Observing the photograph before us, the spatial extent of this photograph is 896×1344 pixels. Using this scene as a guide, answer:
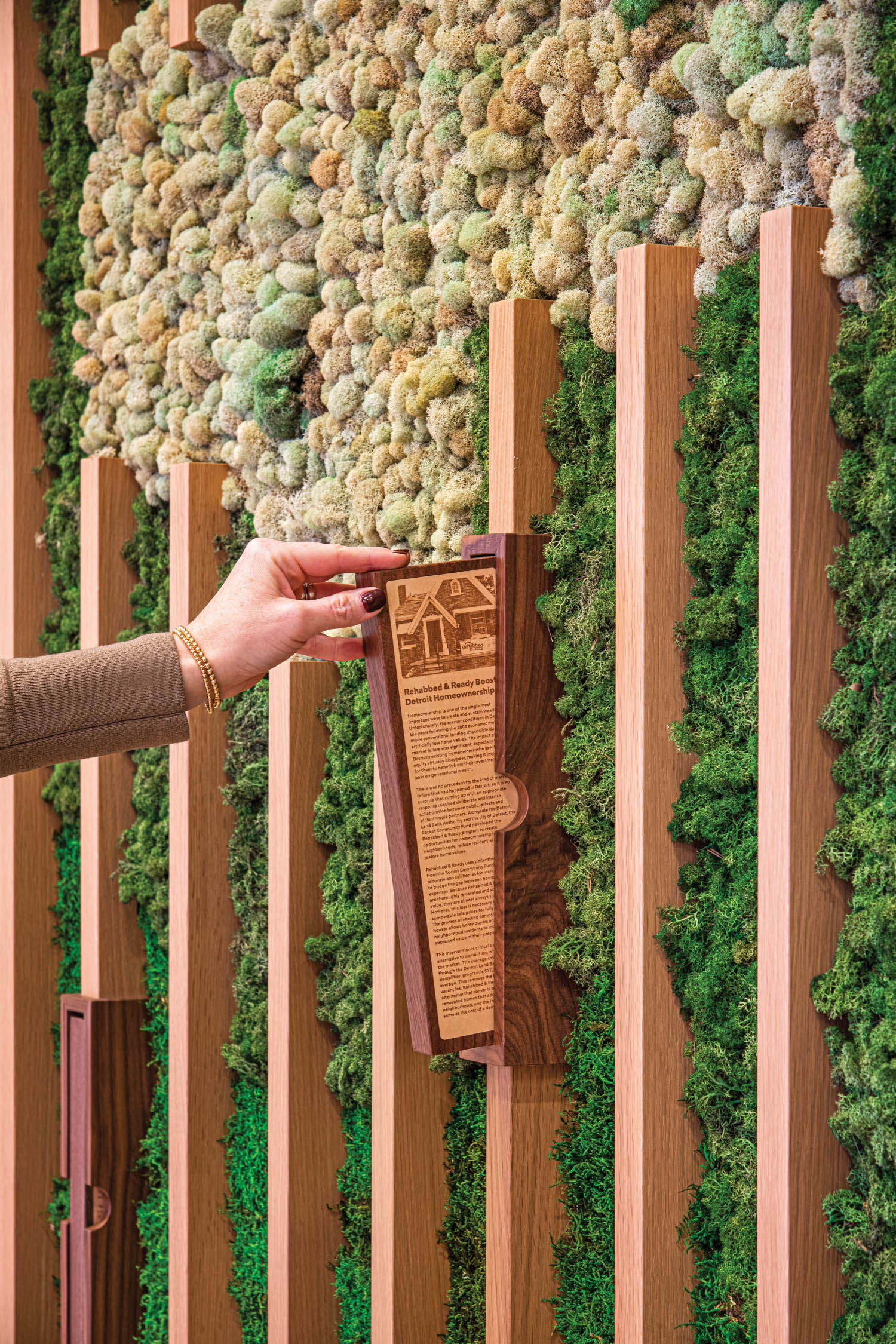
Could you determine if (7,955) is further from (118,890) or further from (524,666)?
(524,666)

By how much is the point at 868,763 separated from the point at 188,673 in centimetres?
63

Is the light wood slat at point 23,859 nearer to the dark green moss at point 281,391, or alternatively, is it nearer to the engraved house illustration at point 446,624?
the dark green moss at point 281,391

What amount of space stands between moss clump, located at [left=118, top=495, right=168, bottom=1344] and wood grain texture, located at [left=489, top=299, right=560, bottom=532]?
2.47 feet

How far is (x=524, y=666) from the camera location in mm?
1298

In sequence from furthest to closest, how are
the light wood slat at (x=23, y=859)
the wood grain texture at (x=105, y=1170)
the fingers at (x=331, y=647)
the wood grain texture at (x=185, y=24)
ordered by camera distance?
the light wood slat at (x=23, y=859), the wood grain texture at (x=105, y=1170), the wood grain texture at (x=185, y=24), the fingers at (x=331, y=647)

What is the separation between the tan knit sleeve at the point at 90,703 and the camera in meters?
1.29

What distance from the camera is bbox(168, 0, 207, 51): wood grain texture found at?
175 cm

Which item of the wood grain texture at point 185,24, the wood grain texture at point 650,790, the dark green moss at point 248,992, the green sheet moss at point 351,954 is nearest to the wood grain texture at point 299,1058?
the green sheet moss at point 351,954

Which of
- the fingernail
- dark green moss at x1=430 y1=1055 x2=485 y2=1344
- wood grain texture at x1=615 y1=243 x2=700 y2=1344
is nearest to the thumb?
the fingernail

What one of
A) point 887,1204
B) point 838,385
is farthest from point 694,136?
point 887,1204

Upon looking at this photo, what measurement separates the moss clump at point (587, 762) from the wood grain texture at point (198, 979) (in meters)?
0.60

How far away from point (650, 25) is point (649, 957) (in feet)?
2.56

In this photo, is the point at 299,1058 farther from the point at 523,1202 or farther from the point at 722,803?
the point at 722,803

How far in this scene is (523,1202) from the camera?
1323 mm
